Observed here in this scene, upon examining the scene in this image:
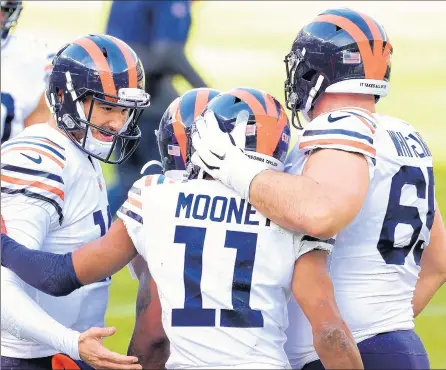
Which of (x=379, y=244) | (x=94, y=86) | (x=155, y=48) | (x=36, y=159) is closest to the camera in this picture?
(x=379, y=244)

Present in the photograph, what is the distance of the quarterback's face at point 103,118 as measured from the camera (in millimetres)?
4559

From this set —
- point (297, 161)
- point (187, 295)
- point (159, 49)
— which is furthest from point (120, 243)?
point (159, 49)

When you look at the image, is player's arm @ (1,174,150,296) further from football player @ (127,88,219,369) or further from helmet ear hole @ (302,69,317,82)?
helmet ear hole @ (302,69,317,82)

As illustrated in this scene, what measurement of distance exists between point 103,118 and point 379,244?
130cm

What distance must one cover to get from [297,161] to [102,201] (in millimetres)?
995

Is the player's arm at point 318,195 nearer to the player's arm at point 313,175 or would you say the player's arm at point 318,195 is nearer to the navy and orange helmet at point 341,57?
the player's arm at point 313,175

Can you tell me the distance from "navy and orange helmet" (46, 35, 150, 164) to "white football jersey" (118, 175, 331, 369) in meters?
0.92

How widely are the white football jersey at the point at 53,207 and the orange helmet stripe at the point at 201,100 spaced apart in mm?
485

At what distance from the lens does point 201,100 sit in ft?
15.3

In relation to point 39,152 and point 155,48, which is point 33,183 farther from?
point 155,48

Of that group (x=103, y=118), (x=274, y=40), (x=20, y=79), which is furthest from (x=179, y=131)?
(x=274, y=40)

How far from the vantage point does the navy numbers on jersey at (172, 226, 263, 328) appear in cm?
364

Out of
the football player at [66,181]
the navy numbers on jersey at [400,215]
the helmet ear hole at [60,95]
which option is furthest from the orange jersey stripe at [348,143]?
the helmet ear hole at [60,95]

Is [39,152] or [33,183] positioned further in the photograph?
[39,152]
